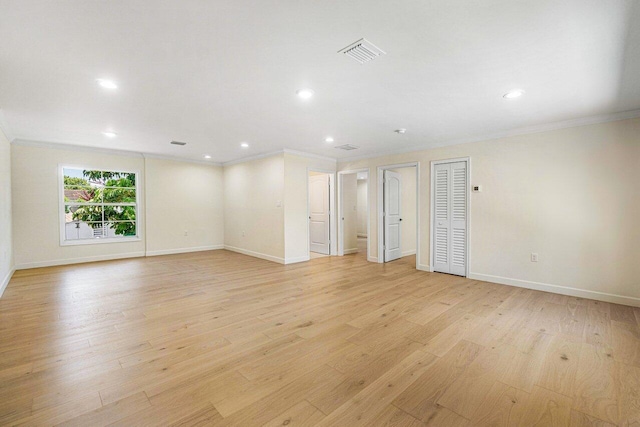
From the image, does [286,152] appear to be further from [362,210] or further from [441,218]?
[362,210]

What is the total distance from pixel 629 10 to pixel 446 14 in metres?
1.15

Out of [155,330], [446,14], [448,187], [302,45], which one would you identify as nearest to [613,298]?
[448,187]

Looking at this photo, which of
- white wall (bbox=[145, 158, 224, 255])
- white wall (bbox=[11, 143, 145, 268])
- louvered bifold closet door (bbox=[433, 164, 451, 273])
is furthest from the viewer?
white wall (bbox=[145, 158, 224, 255])

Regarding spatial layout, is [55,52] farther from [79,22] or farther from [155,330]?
[155,330]

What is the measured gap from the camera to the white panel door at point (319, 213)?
24.3ft

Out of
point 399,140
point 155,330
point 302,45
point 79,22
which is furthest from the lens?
point 399,140

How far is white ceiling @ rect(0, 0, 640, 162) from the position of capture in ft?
5.98

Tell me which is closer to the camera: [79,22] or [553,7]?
[553,7]

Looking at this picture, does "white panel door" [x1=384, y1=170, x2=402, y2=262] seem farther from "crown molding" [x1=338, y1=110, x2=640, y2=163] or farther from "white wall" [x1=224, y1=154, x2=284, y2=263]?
"white wall" [x1=224, y1=154, x2=284, y2=263]

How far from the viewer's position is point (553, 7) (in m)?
1.77

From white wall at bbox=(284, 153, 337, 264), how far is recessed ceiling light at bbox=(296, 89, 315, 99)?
2.95 metres

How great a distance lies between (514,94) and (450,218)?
2.57m

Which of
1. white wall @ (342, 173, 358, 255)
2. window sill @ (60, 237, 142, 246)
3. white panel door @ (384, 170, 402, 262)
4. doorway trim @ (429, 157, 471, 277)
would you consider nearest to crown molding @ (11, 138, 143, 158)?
window sill @ (60, 237, 142, 246)

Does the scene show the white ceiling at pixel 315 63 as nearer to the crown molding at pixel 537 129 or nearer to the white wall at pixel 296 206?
the crown molding at pixel 537 129
